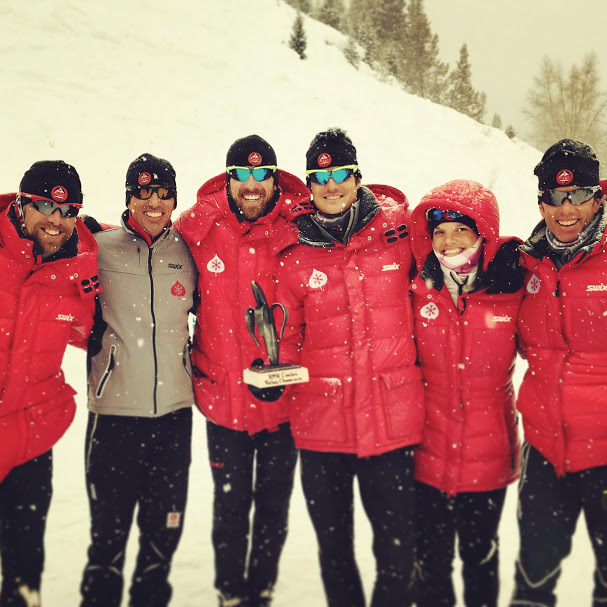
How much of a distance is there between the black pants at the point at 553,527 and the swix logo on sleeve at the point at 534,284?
2.74ft

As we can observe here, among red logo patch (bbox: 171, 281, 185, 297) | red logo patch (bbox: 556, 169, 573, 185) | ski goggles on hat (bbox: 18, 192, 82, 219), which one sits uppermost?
ski goggles on hat (bbox: 18, 192, 82, 219)

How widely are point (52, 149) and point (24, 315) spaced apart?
939cm

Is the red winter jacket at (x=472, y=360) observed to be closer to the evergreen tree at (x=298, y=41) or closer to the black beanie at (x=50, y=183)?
the black beanie at (x=50, y=183)

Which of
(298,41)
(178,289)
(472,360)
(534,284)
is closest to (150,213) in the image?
(178,289)

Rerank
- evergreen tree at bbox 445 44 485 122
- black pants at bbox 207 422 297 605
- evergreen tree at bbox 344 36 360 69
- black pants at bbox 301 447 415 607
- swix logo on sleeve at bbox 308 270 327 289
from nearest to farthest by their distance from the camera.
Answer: black pants at bbox 301 447 415 607
swix logo on sleeve at bbox 308 270 327 289
black pants at bbox 207 422 297 605
evergreen tree at bbox 344 36 360 69
evergreen tree at bbox 445 44 485 122

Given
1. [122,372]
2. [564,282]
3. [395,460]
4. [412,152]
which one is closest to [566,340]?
[564,282]

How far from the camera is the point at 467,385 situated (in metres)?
2.57

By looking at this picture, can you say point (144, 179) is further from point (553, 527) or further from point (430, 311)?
point (553, 527)

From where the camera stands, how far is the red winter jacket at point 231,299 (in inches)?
114

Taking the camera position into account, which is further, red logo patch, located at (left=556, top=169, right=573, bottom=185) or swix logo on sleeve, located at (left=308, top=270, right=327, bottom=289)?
swix logo on sleeve, located at (left=308, top=270, right=327, bottom=289)

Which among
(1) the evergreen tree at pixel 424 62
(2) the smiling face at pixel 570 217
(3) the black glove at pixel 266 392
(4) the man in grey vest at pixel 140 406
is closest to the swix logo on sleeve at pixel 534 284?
(2) the smiling face at pixel 570 217

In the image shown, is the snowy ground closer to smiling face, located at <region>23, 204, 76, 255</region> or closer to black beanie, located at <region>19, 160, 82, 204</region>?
smiling face, located at <region>23, 204, 76, 255</region>

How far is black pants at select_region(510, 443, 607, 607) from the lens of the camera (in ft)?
7.66

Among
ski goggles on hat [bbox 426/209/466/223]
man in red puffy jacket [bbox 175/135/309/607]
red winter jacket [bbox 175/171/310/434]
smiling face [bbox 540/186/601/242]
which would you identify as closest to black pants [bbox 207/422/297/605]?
man in red puffy jacket [bbox 175/135/309/607]
